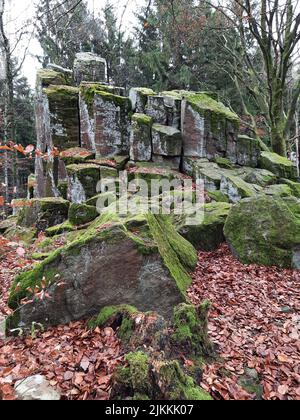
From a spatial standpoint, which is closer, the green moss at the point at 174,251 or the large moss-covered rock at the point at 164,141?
the green moss at the point at 174,251

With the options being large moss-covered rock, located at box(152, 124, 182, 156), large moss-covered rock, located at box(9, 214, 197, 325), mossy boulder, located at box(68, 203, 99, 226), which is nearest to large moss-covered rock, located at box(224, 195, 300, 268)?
large moss-covered rock, located at box(9, 214, 197, 325)

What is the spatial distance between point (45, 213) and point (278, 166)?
1073 cm

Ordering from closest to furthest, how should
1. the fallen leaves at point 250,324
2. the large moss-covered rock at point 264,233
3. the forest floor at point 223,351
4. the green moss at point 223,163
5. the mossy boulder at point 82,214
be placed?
the forest floor at point 223,351
the fallen leaves at point 250,324
the large moss-covered rock at point 264,233
the mossy boulder at point 82,214
the green moss at point 223,163

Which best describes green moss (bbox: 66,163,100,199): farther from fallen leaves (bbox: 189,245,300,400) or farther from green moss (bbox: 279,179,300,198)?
green moss (bbox: 279,179,300,198)

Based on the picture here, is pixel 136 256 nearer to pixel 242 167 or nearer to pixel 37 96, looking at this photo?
pixel 242 167

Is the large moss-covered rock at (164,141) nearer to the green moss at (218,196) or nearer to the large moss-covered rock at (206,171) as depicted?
the large moss-covered rock at (206,171)

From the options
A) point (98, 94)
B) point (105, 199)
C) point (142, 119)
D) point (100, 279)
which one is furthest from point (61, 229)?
point (98, 94)

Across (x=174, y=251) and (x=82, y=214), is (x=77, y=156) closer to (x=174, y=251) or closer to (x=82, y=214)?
(x=82, y=214)

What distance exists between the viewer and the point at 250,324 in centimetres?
455

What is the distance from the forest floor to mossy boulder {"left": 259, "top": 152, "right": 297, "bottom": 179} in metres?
10.2

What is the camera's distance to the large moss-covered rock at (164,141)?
13.5m

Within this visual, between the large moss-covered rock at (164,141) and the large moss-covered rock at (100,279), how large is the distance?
9511 millimetres

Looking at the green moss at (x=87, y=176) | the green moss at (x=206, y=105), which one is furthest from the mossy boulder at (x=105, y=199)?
the green moss at (x=206, y=105)

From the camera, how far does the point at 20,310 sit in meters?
4.17
